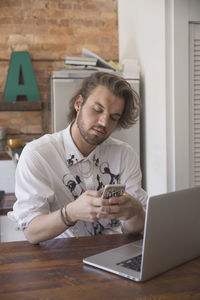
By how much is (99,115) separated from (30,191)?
0.49 meters

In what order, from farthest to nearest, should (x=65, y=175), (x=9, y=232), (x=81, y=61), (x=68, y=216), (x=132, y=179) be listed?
(x=81, y=61) < (x=9, y=232) < (x=132, y=179) < (x=65, y=175) < (x=68, y=216)

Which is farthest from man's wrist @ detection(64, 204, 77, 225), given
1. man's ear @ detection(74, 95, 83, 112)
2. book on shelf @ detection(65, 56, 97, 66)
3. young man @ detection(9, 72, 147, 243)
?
book on shelf @ detection(65, 56, 97, 66)

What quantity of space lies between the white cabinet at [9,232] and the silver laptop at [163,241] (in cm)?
173

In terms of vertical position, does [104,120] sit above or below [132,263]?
above

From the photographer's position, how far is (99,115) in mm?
1869

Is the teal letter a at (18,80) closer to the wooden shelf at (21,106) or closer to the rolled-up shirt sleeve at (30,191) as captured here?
the wooden shelf at (21,106)

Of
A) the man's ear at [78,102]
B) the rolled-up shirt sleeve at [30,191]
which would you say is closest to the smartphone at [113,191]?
the rolled-up shirt sleeve at [30,191]

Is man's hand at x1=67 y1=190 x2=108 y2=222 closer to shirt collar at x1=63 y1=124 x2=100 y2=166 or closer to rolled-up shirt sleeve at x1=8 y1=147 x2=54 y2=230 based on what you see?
rolled-up shirt sleeve at x1=8 y1=147 x2=54 y2=230

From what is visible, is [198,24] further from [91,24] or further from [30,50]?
[30,50]

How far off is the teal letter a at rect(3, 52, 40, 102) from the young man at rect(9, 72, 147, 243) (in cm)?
173

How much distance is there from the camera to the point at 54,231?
153 centimetres

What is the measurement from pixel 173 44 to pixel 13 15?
6.24 ft

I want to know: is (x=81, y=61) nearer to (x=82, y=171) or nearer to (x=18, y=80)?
(x=18, y=80)

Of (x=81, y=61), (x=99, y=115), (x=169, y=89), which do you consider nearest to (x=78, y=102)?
(x=99, y=115)
